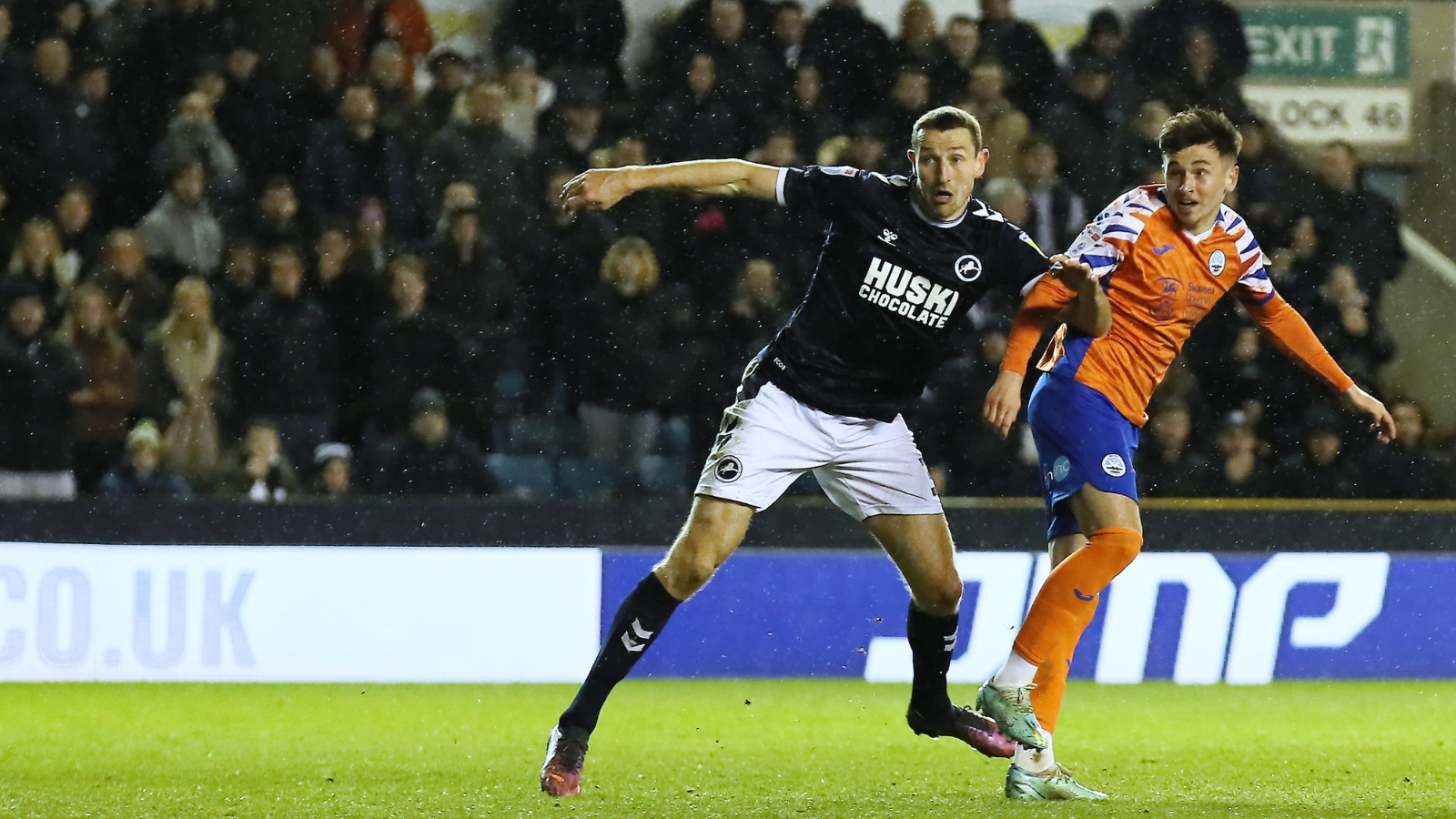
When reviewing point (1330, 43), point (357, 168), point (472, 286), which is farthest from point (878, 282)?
point (1330, 43)

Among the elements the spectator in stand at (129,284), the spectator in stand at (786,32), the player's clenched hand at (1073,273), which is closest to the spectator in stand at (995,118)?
the spectator in stand at (786,32)

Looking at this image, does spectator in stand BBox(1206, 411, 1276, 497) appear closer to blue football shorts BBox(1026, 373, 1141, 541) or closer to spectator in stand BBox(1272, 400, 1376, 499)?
spectator in stand BBox(1272, 400, 1376, 499)

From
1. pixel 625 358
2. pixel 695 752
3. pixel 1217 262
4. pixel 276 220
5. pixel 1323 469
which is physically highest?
pixel 1217 262

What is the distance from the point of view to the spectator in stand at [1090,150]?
10633mm

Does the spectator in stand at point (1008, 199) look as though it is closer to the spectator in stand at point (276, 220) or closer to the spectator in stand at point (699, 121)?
the spectator in stand at point (699, 121)

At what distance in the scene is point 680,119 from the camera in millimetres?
10258

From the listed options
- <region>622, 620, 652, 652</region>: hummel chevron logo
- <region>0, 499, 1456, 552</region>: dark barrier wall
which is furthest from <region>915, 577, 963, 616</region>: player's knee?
<region>0, 499, 1456, 552</region>: dark barrier wall

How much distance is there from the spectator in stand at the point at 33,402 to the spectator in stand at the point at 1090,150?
5735 millimetres

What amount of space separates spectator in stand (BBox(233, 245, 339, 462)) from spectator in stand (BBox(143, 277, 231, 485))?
0.56 feet

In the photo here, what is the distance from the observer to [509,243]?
981 cm

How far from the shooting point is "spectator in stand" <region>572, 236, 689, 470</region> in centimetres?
942

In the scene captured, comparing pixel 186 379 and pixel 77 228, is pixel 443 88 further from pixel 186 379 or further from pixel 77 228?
pixel 186 379

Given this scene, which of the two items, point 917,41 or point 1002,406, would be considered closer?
point 1002,406

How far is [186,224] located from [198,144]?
19.7 inches
